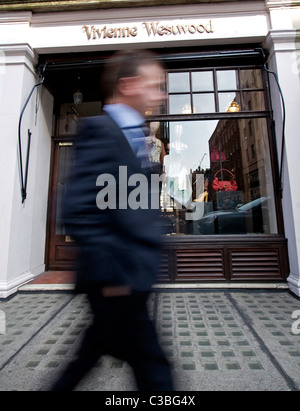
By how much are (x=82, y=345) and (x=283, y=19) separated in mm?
5479

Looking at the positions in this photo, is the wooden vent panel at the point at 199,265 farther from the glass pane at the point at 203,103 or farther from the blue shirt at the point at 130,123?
the blue shirt at the point at 130,123

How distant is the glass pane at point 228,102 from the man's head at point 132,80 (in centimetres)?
339

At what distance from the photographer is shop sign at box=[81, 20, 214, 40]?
159 inches

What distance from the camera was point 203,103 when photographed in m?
4.45

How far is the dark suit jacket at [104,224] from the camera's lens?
120cm

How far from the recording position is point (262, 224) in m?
4.27

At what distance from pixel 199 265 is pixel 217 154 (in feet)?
7.85

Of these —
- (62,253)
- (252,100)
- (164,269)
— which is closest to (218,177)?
(252,100)

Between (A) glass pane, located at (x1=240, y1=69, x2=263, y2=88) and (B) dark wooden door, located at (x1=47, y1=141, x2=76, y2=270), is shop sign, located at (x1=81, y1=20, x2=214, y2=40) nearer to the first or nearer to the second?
(A) glass pane, located at (x1=240, y1=69, x2=263, y2=88)

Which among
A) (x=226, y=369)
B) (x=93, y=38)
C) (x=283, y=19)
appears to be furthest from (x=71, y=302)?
→ (x=283, y=19)

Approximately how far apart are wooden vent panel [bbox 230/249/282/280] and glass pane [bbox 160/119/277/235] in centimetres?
48

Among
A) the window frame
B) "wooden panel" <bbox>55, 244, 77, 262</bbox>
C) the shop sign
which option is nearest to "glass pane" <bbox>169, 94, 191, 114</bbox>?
the window frame

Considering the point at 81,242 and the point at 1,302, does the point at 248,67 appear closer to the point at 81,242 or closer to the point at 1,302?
the point at 81,242

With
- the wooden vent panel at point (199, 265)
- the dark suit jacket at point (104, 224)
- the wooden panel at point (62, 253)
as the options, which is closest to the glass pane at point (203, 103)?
the wooden vent panel at point (199, 265)
